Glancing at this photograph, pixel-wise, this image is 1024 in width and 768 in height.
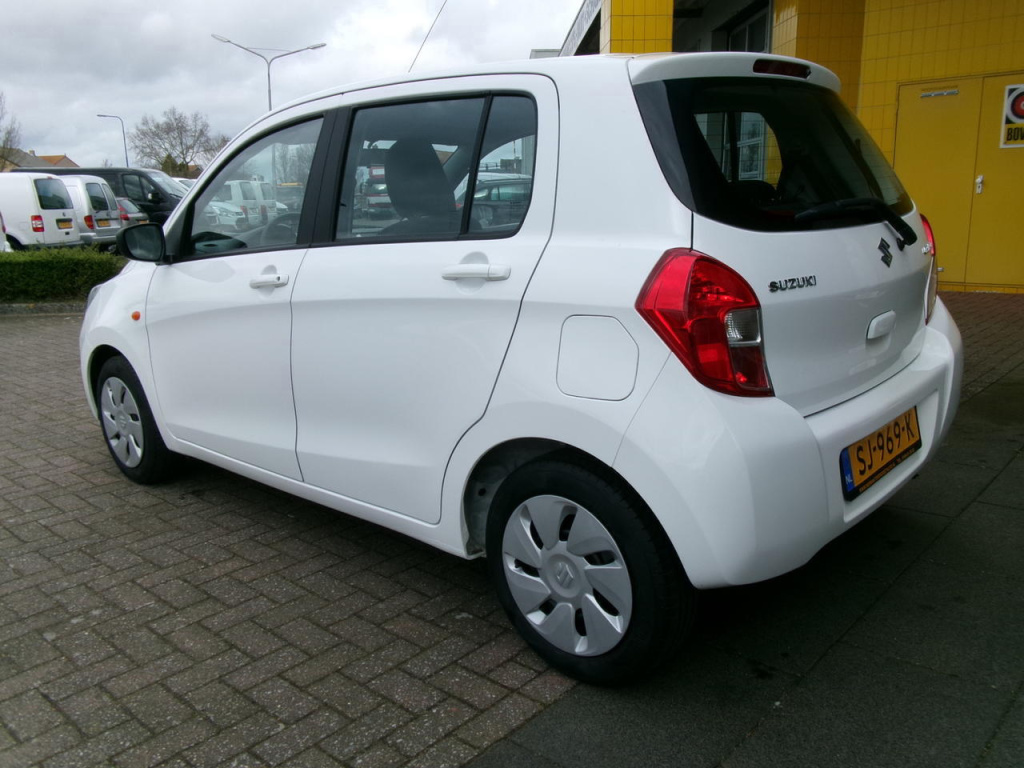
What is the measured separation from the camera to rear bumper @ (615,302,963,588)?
2.16 m

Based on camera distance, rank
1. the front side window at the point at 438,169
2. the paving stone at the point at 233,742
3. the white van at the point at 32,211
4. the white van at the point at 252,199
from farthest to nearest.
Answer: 1. the white van at the point at 32,211
2. the white van at the point at 252,199
3. the front side window at the point at 438,169
4. the paving stone at the point at 233,742

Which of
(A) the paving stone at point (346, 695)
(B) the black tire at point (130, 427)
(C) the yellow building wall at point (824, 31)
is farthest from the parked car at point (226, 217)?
(C) the yellow building wall at point (824, 31)

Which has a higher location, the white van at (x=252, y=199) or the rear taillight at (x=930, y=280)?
the white van at (x=252, y=199)

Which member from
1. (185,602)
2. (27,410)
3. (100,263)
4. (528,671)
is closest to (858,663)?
(528,671)

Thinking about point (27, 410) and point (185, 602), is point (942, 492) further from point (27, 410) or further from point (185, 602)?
point (27, 410)

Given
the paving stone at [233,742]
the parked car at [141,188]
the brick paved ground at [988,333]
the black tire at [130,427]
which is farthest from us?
the parked car at [141,188]

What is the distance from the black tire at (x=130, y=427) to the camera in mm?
4273

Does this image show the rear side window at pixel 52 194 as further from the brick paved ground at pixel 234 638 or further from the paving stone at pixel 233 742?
the paving stone at pixel 233 742

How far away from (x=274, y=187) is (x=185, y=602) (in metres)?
1.64

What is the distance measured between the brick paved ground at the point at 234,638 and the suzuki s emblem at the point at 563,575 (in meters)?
0.34

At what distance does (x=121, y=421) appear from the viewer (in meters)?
4.45

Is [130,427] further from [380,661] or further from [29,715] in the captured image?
[380,661]

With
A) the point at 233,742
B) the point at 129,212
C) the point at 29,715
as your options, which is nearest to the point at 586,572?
the point at 233,742

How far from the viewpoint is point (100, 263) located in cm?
1207
